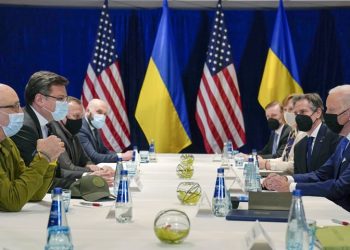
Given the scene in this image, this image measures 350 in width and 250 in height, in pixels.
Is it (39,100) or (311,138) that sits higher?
(39,100)

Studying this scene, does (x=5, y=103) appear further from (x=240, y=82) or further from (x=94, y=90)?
(x=240, y=82)

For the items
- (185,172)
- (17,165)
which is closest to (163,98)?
(185,172)

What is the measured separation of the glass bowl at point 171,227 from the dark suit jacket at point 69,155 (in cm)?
232

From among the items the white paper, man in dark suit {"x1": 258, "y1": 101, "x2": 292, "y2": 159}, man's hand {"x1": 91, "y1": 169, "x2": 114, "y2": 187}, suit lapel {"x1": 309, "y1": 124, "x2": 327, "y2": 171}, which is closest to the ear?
man's hand {"x1": 91, "y1": 169, "x2": 114, "y2": 187}

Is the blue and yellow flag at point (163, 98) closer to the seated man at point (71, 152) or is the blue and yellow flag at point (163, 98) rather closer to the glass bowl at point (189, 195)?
the seated man at point (71, 152)

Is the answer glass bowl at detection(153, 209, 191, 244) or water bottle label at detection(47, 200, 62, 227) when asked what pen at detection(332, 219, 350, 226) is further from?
water bottle label at detection(47, 200, 62, 227)

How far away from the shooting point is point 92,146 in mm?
6441

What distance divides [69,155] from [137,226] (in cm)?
280

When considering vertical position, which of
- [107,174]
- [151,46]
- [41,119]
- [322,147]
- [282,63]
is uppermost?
[151,46]

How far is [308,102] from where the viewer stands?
5.29 meters

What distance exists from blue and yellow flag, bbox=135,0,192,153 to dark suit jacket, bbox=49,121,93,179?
2.72 meters

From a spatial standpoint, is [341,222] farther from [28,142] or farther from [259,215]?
Answer: [28,142]

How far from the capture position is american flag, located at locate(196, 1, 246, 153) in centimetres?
823

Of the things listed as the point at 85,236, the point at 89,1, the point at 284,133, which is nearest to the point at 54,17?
the point at 89,1
